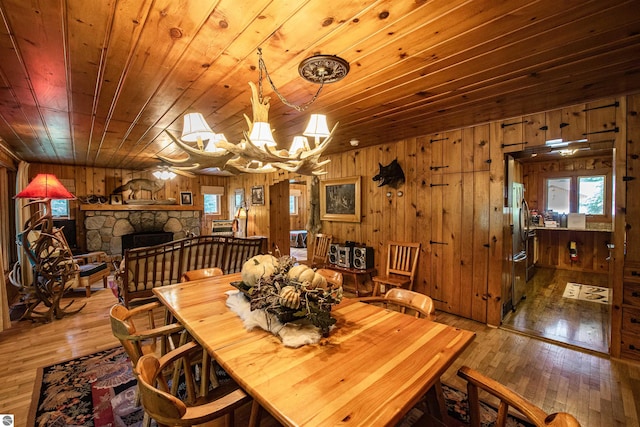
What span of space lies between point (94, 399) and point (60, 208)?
6.07 meters

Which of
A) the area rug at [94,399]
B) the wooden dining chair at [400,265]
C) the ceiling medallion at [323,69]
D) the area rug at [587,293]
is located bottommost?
the area rug at [587,293]

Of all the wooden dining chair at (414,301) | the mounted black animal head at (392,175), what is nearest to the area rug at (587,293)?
the mounted black animal head at (392,175)

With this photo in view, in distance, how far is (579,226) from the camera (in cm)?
503

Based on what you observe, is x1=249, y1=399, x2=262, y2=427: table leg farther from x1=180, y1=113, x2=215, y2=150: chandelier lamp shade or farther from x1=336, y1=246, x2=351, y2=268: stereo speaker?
x1=336, y1=246, x2=351, y2=268: stereo speaker

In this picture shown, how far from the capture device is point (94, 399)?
1.94 m

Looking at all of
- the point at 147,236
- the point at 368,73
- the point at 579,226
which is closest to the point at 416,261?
the point at 368,73

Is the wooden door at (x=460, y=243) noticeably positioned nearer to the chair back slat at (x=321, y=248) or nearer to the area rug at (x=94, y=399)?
the area rug at (x=94, y=399)

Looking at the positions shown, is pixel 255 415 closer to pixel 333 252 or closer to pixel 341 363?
pixel 341 363

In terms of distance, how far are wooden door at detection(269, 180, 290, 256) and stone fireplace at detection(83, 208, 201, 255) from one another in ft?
6.16

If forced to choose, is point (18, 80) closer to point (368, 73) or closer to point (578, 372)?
point (368, 73)

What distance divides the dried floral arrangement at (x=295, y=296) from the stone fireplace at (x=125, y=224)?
5.37 metres

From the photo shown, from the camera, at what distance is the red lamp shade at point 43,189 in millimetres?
3082

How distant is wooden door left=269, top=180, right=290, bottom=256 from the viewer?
6.23 metres

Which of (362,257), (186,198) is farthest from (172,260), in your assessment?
(186,198)
